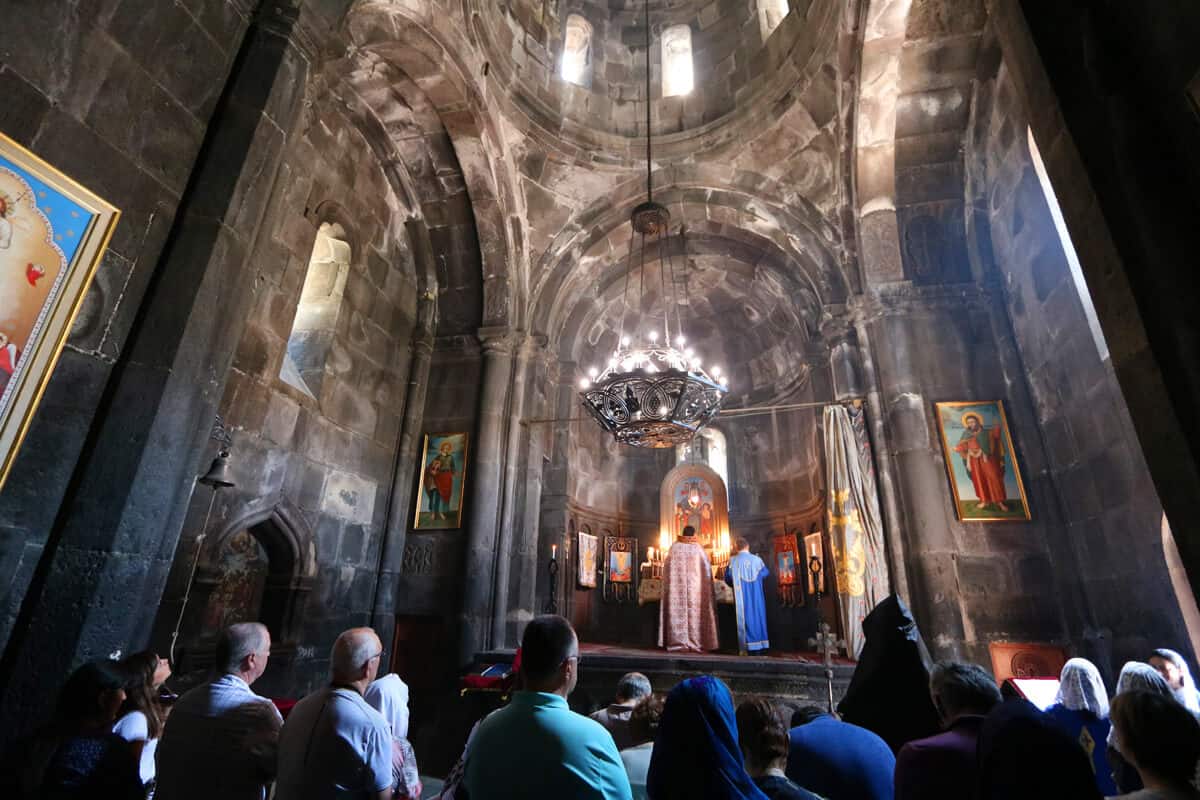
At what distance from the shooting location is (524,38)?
9.99m

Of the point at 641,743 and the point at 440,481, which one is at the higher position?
the point at 440,481

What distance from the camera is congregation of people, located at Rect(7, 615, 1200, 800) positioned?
167 centimetres

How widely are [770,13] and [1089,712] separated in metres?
11.3

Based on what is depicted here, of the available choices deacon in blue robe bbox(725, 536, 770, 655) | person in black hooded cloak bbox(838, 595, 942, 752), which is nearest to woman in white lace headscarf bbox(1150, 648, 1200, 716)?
person in black hooded cloak bbox(838, 595, 942, 752)

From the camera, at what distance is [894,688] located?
2.96 meters

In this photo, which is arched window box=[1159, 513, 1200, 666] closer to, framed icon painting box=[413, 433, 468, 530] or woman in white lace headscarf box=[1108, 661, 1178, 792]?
woman in white lace headscarf box=[1108, 661, 1178, 792]

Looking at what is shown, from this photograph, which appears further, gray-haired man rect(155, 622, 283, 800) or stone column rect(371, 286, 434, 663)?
stone column rect(371, 286, 434, 663)

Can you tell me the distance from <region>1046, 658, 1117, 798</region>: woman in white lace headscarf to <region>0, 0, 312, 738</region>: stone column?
5589 mm

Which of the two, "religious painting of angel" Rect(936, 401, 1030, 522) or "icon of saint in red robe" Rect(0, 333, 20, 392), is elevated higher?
"religious painting of angel" Rect(936, 401, 1030, 522)

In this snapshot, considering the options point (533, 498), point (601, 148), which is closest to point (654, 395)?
point (533, 498)

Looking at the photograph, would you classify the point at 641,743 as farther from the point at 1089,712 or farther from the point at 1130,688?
the point at 1089,712

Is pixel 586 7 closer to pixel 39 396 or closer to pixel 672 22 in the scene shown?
pixel 672 22

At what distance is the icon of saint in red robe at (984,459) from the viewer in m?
6.89

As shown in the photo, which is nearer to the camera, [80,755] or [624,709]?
[80,755]
